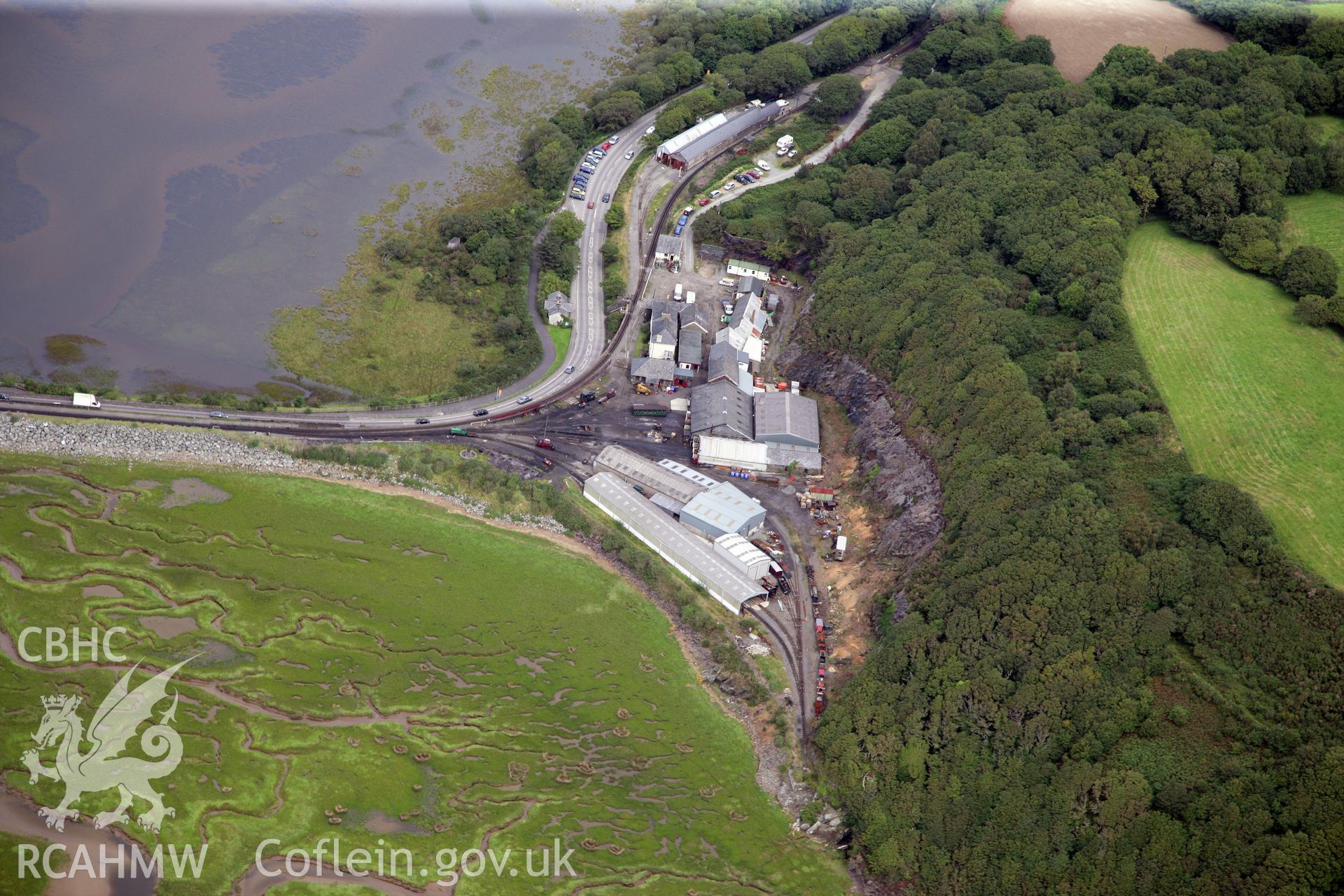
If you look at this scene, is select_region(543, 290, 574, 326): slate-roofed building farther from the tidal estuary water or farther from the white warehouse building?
the white warehouse building

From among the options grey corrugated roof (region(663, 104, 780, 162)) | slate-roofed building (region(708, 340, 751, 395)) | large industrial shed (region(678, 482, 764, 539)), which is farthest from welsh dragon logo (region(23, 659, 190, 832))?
grey corrugated roof (region(663, 104, 780, 162))

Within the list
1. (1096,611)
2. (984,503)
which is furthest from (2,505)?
(1096,611)

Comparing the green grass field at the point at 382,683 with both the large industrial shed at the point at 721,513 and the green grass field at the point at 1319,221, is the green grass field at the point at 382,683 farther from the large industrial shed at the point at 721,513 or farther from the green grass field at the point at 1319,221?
the green grass field at the point at 1319,221

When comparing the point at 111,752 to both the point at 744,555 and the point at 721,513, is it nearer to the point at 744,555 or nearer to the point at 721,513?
the point at 744,555

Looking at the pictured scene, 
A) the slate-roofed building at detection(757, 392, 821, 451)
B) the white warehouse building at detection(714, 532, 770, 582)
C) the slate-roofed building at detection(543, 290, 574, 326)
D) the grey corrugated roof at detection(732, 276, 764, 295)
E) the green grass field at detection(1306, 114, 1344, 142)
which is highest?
the green grass field at detection(1306, 114, 1344, 142)

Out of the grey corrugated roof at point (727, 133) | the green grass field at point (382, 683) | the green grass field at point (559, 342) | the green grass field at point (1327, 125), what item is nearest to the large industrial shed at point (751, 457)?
the green grass field at point (382, 683)

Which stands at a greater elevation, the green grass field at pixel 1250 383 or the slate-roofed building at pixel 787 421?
the green grass field at pixel 1250 383
